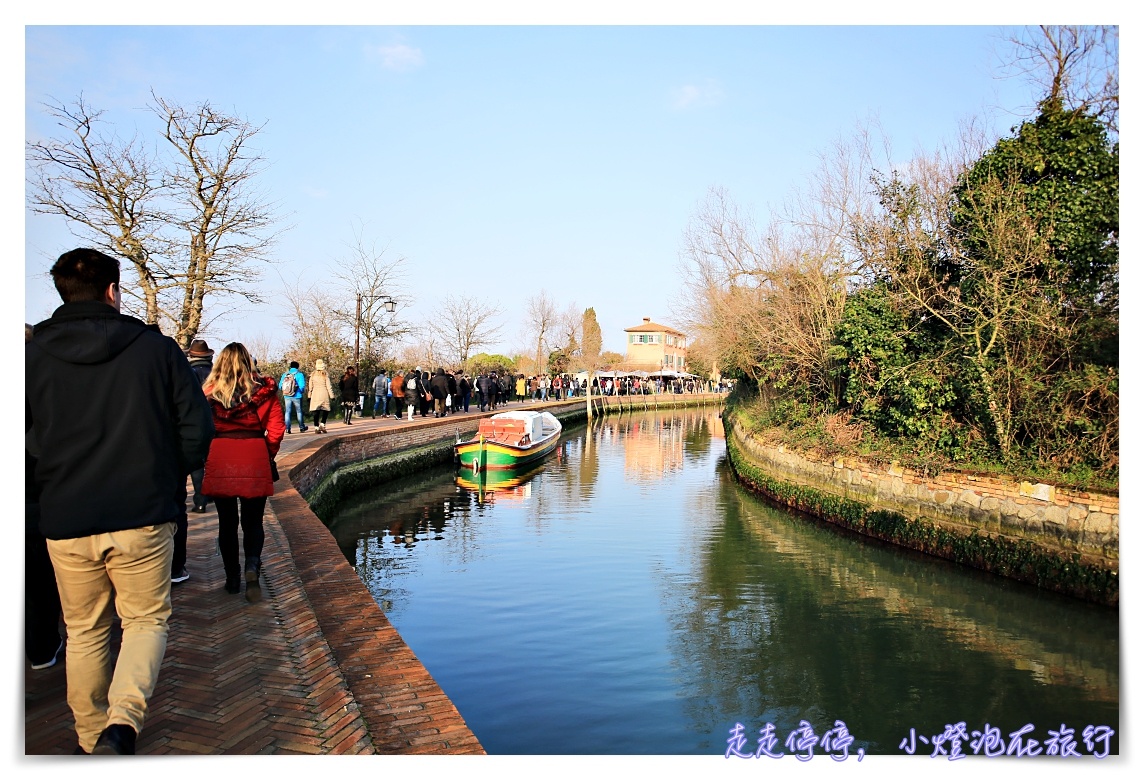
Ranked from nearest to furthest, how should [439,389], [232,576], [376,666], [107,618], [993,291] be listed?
[107,618], [376,666], [232,576], [993,291], [439,389]

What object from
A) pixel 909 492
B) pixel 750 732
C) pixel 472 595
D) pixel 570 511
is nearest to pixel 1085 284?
pixel 909 492

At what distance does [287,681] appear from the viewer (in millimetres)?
4074

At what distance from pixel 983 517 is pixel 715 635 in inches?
185

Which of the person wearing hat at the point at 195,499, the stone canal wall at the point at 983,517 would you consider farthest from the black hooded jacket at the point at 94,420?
the stone canal wall at the point at 983,517

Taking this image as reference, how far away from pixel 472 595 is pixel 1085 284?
867 cm

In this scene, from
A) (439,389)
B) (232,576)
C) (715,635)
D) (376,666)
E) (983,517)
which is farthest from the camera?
(439,389)

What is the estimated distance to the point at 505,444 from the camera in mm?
21578

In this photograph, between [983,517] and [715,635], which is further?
[983,517]

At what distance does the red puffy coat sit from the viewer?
18.4ft

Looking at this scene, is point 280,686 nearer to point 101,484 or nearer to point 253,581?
point 101,484

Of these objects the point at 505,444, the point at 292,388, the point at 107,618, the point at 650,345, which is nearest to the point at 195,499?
the point at 107,618

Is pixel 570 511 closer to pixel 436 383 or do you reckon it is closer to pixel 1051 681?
pixel 1051 681

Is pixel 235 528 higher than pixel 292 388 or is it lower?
lower

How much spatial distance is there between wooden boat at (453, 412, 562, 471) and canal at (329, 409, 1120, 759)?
5766mm
